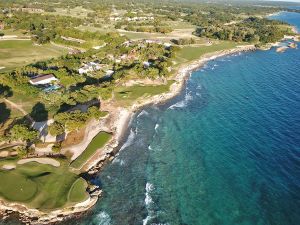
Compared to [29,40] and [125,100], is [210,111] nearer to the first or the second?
[125,100]

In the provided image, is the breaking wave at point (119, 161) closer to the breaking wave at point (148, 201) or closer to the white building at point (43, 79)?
the breaking wave at point (148, 201)

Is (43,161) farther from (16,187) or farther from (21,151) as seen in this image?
(16,187)

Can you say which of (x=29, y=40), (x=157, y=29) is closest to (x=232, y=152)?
(x=29, y=40)

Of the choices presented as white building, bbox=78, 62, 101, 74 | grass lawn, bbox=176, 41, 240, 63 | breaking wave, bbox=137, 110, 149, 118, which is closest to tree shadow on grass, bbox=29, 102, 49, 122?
breaking wave, bbox=137, 110, 149, 118

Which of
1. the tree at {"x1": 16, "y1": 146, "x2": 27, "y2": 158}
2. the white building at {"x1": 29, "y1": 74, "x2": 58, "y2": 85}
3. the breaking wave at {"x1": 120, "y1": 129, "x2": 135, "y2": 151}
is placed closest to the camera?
the tree at {"x1": 16, "y1": 146, "x2": 27, "y2": 158}

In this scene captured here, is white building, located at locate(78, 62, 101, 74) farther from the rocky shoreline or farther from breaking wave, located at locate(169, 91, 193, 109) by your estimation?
breaking wave, located at locate(169, 91, 193, 109)

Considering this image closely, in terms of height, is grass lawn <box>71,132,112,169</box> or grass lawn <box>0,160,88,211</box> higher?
grass lawn <box>71,132,112,169</box>

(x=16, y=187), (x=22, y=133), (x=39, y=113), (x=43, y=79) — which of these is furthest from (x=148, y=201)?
(x=43, y=79)
